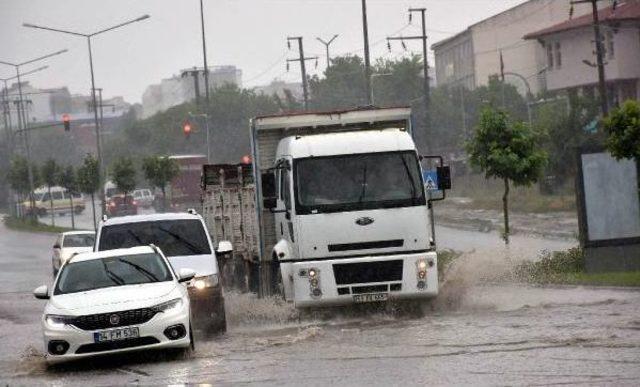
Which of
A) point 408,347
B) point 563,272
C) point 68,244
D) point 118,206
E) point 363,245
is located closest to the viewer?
point 408,347

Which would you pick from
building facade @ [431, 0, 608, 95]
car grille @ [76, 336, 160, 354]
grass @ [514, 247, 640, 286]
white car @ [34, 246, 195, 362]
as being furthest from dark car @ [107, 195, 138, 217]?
car grille @ [76, 336, 160, 354]

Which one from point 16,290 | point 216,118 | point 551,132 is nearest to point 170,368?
point 16,290

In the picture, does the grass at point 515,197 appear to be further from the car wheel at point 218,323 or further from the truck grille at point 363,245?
the car wheel at point 218,323

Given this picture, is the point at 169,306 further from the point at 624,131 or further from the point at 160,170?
the point at 160,170

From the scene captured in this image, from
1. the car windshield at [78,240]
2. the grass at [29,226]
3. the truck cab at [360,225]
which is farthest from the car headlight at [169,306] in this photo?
the grass at [29,226]

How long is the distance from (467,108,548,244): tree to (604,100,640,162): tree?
689 cm

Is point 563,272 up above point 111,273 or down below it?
below

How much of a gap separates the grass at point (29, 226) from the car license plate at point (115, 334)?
67551 millimetres

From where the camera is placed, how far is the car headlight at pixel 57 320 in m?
17.1

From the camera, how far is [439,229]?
188ft

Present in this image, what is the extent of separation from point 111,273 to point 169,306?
4.62ft

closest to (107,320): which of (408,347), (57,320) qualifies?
(57,320)

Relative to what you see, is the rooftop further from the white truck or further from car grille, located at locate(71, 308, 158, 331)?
car grille, located at locate(71, 308, 158, 331)

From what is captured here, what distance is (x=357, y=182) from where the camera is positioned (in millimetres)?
21547
